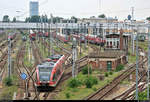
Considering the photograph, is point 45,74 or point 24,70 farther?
point 24,70

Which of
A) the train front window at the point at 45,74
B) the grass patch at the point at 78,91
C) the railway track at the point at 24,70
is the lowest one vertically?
the grass patch at the point at 78,91

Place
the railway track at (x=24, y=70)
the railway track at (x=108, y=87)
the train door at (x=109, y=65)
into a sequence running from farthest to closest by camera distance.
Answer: the train door at (x=109, y=65) → the railway track at (x=24, y=70) → the railway track at (x=108, y=87)

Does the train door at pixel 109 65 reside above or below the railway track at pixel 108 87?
above

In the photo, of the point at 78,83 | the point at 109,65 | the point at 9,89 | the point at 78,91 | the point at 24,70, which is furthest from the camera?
the point at 109,65

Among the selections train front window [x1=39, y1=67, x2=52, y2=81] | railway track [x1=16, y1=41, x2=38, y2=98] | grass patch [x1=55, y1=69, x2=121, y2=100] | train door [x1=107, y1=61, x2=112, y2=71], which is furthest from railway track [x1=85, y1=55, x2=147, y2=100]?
railway track [x1=16, y1=41, x2=38, y2=98]

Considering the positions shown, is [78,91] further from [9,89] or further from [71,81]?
[9,89]

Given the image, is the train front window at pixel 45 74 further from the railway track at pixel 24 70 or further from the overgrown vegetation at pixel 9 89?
the overgrown vegetation at pixel 9 89

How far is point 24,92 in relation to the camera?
19.5m

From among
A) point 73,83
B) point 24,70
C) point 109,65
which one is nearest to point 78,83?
point 73,83

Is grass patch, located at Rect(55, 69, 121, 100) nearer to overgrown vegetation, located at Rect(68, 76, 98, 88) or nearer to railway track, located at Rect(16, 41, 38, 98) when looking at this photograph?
overgrown vegetation, located at Rect(68, 76, 98, 88)

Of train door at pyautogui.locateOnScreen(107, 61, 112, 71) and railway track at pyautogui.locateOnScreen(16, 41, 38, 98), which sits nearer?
railway track at pyautogui.locateOnScreen(16, 41, 38, 98)

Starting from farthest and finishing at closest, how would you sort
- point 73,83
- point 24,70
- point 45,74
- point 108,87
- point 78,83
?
point 24,70
point 78,83
point 108,87
point 73,83
point 45,74

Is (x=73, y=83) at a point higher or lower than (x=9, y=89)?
higher

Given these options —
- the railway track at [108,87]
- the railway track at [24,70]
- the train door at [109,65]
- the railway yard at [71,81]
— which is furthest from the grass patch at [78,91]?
the train door at [109,65]
